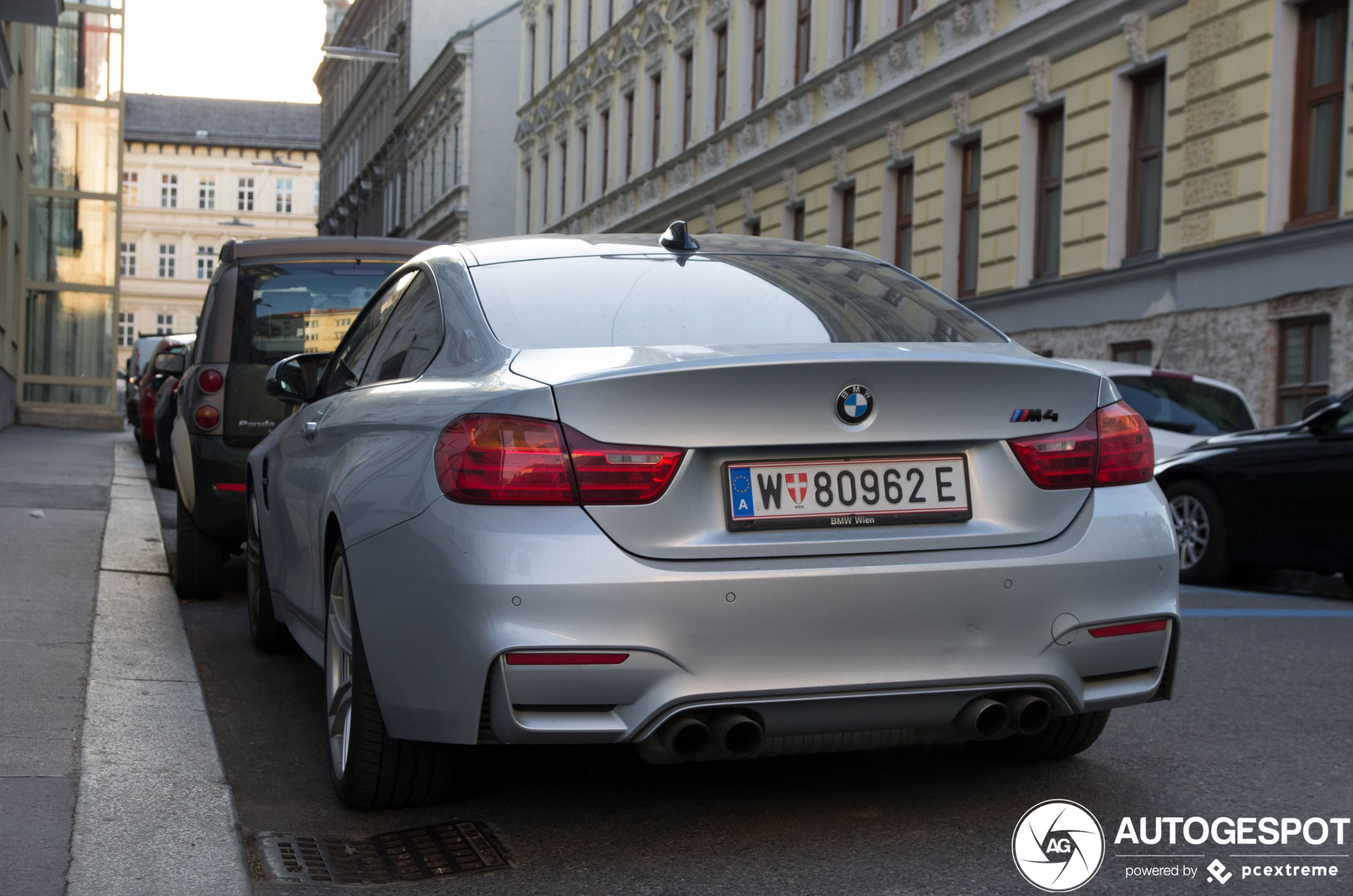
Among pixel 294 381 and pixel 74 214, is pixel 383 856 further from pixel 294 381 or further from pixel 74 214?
pixel 74 214

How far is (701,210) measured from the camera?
3228cm

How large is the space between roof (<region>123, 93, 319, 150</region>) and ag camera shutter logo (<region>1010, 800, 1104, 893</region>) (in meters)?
108

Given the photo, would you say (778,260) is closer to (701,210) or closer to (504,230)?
(701,210)

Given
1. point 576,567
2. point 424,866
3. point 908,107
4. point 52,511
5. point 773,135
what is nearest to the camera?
point 576,567

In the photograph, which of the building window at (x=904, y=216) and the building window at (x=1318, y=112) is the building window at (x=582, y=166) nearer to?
the building window at (x=904, y=216)

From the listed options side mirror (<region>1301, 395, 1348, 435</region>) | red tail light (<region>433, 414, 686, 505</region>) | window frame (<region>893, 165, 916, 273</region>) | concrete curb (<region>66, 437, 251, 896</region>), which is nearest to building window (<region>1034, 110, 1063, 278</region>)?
window frame (<region>893, 165, 916, 273</region>)

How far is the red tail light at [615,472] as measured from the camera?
11.0ft

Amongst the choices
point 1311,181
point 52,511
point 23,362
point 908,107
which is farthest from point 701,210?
point 52,511

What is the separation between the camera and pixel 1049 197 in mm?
20328

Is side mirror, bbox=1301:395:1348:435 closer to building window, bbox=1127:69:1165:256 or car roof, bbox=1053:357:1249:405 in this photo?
car roof, bbox=1053:357:1249:405

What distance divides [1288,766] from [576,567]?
232 centimetres

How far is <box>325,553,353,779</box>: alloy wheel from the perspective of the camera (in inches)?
157

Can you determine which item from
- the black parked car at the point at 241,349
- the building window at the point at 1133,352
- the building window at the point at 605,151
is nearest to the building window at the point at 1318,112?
the building window at the point at 1133,352

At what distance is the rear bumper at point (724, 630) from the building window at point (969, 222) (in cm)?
1865
